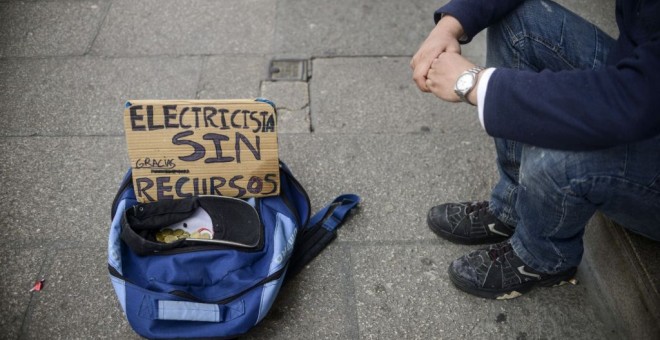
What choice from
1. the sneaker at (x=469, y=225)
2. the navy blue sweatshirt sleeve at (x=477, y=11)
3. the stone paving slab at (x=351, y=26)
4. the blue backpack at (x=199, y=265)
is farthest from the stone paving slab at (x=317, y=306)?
the stone paving slab at (x=351, y=26)

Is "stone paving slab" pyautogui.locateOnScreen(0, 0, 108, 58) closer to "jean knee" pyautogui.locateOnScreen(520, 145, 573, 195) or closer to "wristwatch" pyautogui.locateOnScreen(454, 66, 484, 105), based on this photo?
"wristwatch" pyautogui.locateOnScreen(454, 66, 484, 105)

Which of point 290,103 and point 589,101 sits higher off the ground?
point 589,101

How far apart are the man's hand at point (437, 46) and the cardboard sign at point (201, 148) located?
50 centimetres

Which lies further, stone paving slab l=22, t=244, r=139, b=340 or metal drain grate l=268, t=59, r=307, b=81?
metal drain grate l=268, t=59, r=307, b=81

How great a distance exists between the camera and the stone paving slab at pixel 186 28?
122 inches

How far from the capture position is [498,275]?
189 cm

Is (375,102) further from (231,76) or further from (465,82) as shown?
(465,82)

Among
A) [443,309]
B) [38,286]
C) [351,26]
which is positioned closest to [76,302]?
[38,286]

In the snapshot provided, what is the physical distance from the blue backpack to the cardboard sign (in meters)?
0.07

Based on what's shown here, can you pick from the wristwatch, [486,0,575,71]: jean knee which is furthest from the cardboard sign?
[486,0,575,71]: jean knee

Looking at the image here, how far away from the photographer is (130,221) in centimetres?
180

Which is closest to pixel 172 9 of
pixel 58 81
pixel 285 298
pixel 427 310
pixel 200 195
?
pixel 58 81

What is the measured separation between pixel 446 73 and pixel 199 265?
0.97 metres

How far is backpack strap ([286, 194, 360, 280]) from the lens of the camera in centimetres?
202
